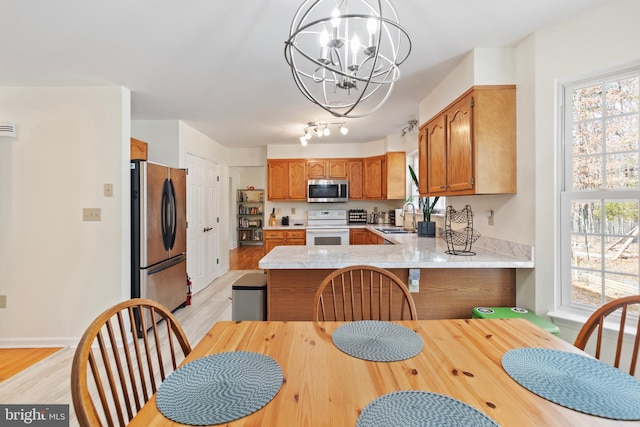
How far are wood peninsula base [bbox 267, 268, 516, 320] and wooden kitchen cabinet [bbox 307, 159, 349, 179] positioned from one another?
3.44m

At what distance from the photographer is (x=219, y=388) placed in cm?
81

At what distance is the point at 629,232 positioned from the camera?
1.68 metres

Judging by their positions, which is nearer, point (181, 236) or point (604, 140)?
point (604, 140)

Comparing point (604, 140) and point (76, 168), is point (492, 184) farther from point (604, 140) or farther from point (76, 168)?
point (76, 168)

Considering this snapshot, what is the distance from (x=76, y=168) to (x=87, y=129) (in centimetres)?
37

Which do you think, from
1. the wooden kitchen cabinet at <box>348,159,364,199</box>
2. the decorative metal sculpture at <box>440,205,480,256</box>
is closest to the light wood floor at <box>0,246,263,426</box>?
the decorative metal sculpture at <box>440,205,480,256</box>

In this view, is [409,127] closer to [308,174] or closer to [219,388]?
[308,174]

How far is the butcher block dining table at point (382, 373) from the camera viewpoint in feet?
2.30

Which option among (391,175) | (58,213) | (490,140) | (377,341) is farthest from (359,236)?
(377,341)

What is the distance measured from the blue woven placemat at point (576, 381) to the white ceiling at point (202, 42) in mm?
1773

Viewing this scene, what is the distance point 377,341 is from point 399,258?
Result: 103cm

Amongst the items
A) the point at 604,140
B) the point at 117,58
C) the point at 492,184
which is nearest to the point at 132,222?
the point at 117,58

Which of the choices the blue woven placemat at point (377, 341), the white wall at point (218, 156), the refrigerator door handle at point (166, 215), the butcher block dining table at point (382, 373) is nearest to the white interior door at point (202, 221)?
the white wall at point (218, 156)

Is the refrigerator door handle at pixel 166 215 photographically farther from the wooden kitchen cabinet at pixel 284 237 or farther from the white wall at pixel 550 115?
the white wall at pixel 550 115
